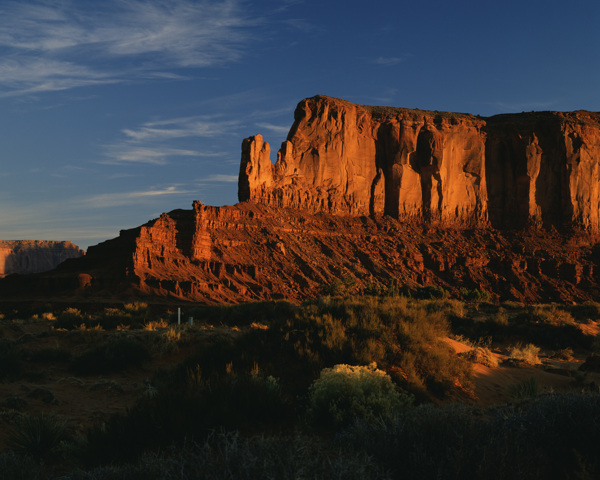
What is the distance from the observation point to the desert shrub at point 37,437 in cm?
729

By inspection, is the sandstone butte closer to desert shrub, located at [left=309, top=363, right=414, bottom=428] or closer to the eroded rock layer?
the eroded rock layer

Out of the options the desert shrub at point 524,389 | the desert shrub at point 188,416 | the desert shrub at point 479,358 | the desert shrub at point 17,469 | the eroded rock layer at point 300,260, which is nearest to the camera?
the desert shrub at point 17,469

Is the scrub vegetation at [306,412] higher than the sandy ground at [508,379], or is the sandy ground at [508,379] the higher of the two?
the scrub vegetation at [306,412]

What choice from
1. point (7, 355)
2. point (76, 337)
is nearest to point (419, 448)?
point (7, 355)

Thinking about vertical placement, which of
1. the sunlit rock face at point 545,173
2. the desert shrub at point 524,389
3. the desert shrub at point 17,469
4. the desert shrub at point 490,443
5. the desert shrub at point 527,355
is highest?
the sunlit rock face at point 545,173

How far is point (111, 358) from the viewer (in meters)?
14.1

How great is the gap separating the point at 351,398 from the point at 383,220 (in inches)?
2855

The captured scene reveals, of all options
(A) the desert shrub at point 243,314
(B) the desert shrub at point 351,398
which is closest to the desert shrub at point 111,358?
(B) the desert shrub at point 351,398

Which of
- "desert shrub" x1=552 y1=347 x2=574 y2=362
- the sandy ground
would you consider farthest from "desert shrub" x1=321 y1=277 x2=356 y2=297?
the sandy ground

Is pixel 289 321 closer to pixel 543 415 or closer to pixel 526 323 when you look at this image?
pixel 543 415

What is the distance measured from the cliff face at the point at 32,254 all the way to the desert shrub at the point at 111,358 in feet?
486

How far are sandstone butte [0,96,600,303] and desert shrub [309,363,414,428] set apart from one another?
42.9 metres

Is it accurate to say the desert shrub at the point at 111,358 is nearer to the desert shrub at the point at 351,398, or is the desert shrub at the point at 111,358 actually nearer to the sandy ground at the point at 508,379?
the desert shrub at the point at 351,398

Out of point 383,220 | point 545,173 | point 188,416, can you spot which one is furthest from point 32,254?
point 188,416
